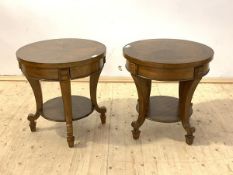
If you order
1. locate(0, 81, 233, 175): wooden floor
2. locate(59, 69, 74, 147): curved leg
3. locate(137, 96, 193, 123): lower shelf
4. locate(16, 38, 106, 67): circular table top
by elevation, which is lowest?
locate(0, 81, 233, 175): wooden floor

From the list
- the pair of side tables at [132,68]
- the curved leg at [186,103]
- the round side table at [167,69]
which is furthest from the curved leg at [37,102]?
the curved leg at [186,103]

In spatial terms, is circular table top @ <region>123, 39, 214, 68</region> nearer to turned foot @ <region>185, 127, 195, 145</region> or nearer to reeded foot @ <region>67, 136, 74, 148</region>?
turned foot @ <region>185, 127, 195, 145</region>

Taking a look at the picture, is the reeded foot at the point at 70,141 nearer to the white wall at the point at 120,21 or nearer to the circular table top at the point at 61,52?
the circular table top at the point at 61,52

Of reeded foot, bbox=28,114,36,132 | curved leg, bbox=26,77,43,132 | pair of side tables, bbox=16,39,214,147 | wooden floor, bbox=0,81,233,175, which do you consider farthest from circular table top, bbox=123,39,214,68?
reeded foot, bbox=28,114,36,132

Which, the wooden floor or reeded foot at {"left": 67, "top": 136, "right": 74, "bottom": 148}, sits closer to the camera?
the wooden floor

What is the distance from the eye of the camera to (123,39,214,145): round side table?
213cm

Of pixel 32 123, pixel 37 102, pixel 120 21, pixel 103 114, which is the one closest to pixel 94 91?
pixel 103 114

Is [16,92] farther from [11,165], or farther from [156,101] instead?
[156,101]

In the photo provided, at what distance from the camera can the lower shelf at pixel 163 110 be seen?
97.7 inches

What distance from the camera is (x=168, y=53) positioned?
228 centimetres

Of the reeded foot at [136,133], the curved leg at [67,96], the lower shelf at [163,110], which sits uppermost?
the curved leg at [67,96]

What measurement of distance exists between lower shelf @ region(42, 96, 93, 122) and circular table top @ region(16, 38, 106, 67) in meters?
0.56

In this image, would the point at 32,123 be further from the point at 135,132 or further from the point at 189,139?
the point at 189,139

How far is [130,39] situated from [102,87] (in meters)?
0.71
